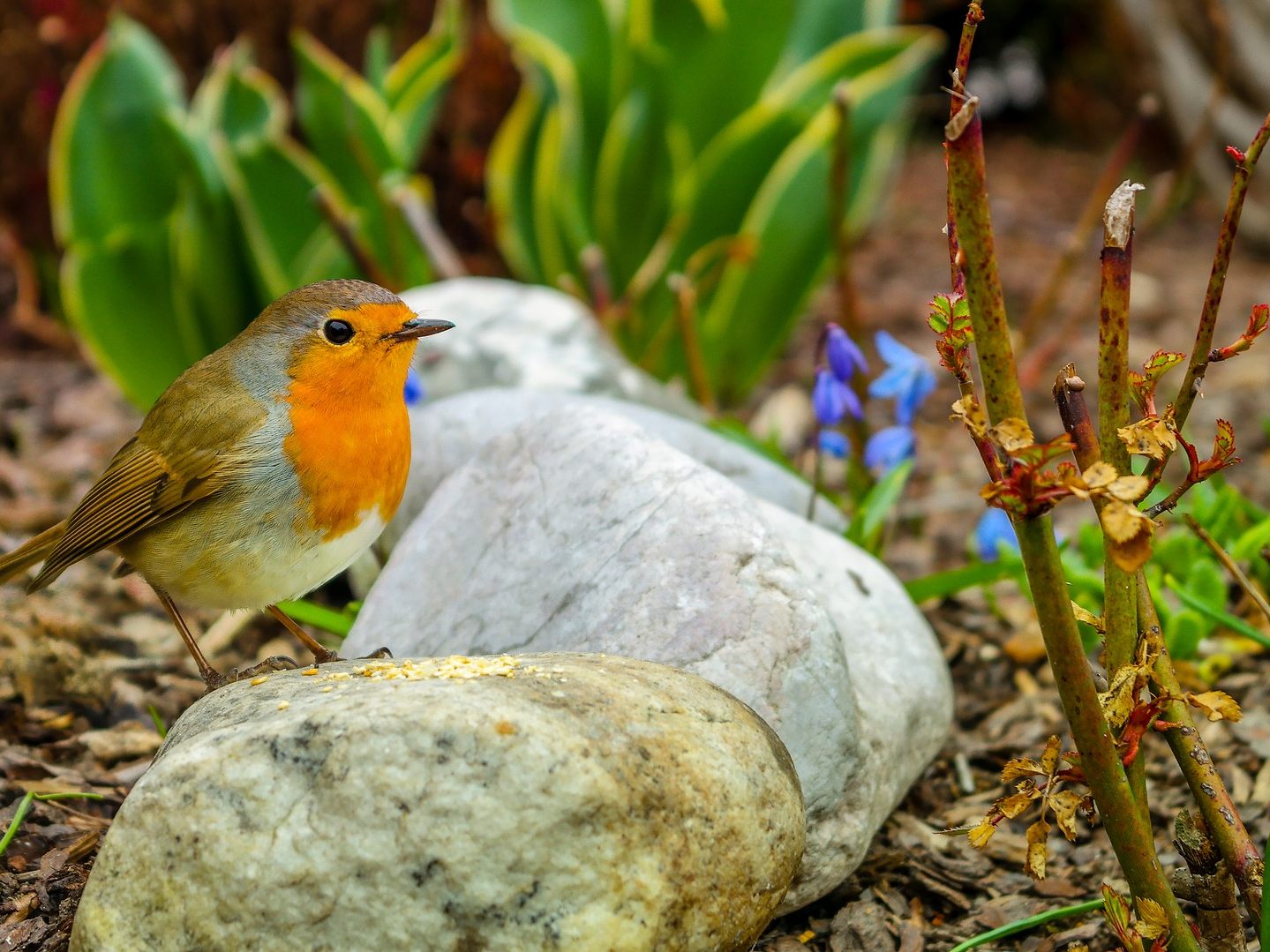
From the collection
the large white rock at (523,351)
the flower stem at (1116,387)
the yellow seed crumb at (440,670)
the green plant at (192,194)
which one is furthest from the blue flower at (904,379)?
the green plant at (192,194)

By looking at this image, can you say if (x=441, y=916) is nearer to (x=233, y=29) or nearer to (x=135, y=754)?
(x=135, y=754)

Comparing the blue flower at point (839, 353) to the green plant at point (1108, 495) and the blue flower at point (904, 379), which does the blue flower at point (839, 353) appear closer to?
the blue flower at point (904, 379)

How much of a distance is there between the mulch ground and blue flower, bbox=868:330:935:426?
1.94ft

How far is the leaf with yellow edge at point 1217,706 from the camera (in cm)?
183

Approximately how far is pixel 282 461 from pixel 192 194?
2.47 meters

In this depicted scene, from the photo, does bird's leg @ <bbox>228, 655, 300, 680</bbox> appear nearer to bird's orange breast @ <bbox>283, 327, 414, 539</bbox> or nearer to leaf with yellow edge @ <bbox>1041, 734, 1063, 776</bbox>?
bird's orange breast @ <bbox>283, 327, 414, 539</bbox>

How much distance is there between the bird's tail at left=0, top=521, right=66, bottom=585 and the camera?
3.19 m

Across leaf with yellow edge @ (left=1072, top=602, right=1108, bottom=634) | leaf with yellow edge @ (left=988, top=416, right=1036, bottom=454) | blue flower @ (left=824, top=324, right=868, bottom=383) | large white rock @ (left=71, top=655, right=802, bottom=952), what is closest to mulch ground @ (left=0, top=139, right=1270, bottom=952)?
large white rock @ (left=71, top=655, right=802, bottom=952)

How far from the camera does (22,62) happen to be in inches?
240

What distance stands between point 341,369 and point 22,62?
432 cm

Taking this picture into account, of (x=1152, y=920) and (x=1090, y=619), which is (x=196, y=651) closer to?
(x=1090, y=619)

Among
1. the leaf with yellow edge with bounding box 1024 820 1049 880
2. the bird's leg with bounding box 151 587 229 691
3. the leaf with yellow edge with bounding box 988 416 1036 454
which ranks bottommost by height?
the bird's leg with bounding box 151 587 229 691

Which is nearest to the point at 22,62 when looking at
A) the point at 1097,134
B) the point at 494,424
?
the point at 494,424

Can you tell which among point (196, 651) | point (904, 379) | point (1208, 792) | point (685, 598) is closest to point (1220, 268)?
point (1208, 792)
